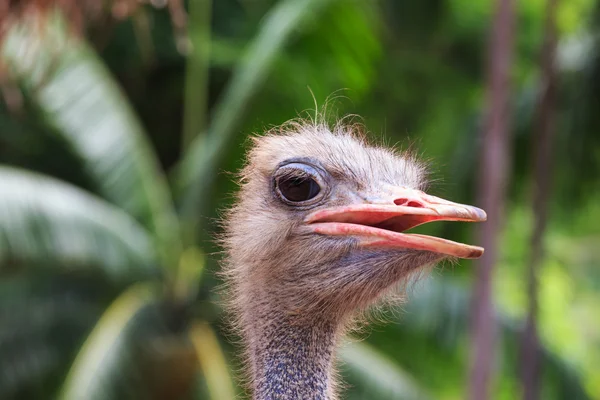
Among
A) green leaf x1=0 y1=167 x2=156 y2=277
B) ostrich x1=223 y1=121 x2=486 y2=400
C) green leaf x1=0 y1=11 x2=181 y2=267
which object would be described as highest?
green leaf x1=0 y1=11 x2=181 y2=267

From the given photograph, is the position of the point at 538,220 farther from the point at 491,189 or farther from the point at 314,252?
the point at 314,252

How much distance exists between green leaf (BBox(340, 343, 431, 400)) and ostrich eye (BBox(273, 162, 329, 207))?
212 inches

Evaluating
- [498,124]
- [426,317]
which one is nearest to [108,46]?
[426,317]

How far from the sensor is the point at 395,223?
2.29 metres

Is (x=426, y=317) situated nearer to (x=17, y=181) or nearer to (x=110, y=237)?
(x=110, y=237)

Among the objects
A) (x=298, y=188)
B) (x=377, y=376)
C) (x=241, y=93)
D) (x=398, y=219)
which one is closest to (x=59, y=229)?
(x=241, y=93)

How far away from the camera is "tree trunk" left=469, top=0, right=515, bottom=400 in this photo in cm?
628

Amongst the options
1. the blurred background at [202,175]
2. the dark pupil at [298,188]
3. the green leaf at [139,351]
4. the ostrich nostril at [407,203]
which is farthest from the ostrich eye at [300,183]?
the green leaf at [139,351]

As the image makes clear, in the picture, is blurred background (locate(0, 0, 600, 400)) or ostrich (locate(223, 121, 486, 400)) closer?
ostrich (locate(223, 121, 486, 400))

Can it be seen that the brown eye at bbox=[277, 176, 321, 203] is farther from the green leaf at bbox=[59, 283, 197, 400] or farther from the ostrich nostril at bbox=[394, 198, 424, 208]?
the green leaf at bbox=[59, 283, 197, 400]

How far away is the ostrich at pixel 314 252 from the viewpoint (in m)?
2.28

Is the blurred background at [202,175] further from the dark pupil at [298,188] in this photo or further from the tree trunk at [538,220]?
the dark pupil at [298,188]

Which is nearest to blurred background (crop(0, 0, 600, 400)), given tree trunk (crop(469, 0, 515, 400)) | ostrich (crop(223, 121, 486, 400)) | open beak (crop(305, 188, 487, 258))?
tree trunk (crop(469, 0, 515, 400))

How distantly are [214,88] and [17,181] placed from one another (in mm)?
4822
